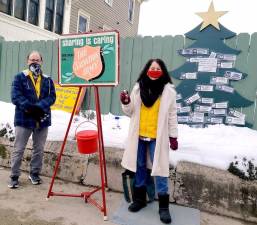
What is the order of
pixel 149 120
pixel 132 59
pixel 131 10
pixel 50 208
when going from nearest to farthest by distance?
pixel 149 120 → pixel 50 208 → pixel 132 59 → pixel 131 10

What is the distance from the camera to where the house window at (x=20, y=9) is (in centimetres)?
1243

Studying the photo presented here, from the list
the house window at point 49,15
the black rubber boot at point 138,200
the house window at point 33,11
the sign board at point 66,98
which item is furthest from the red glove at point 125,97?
the house window at point 49,15

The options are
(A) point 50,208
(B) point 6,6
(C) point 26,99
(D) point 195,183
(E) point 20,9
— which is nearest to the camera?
(A) point 50,208

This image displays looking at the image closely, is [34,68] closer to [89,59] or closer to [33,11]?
[89,59]

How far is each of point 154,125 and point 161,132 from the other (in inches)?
5.6

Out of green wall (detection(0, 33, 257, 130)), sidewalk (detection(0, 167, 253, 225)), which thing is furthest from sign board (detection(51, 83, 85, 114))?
sidewalk (detection(0, 167, 253, 225))

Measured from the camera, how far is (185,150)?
4.43 m

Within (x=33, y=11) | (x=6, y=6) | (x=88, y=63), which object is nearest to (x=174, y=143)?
(x=88, y=63)

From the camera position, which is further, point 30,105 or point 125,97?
point 30,105

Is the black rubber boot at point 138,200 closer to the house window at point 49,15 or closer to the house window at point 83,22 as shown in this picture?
the house window at point 49,15

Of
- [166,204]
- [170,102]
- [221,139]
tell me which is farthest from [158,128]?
[221,139]

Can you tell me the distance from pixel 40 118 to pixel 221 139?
8.97 feet

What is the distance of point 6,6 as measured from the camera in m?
12.0

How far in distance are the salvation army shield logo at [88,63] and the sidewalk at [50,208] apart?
166 cm
